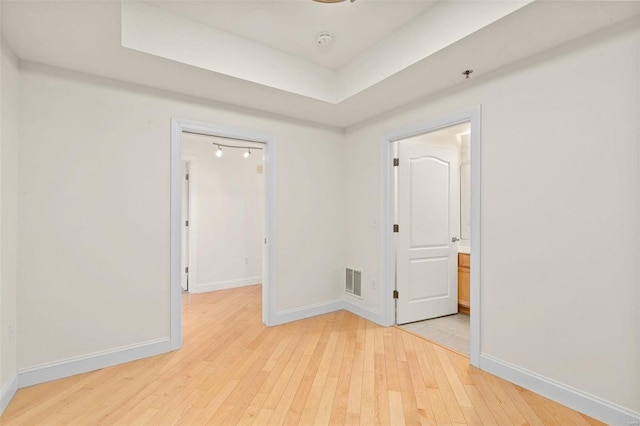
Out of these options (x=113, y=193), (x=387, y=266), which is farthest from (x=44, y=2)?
(x=387, y=266)

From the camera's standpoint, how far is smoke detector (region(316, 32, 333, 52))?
8.14 ft

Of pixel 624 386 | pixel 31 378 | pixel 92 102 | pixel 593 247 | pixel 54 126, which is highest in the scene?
pixel 92 102

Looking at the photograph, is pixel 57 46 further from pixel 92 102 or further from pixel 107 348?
pixel 107 348

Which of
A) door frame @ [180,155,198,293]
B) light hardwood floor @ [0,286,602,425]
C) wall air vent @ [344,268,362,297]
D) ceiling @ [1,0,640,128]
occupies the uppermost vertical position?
ceiling @ [1,0,640,128]

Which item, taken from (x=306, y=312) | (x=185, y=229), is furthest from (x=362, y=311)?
(x=185, y=229)

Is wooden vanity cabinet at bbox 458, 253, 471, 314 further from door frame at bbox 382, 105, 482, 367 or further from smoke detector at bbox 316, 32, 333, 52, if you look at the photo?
smoke detector at bbox 316, 32, 333, 52

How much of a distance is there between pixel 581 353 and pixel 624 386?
0.74 ft

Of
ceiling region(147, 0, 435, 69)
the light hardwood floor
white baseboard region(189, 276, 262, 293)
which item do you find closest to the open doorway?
the light hardwood floor

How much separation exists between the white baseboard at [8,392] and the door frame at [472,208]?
301cm

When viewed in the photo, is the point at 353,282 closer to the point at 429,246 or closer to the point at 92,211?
the point at 429,246

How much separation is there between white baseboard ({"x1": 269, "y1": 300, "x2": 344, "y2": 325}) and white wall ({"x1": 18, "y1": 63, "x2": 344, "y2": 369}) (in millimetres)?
1138

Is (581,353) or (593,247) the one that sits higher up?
(593,247)

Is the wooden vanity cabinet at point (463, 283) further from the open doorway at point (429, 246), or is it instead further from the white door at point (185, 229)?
the white door at point (185, 229)

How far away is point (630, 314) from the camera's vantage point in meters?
1.74
